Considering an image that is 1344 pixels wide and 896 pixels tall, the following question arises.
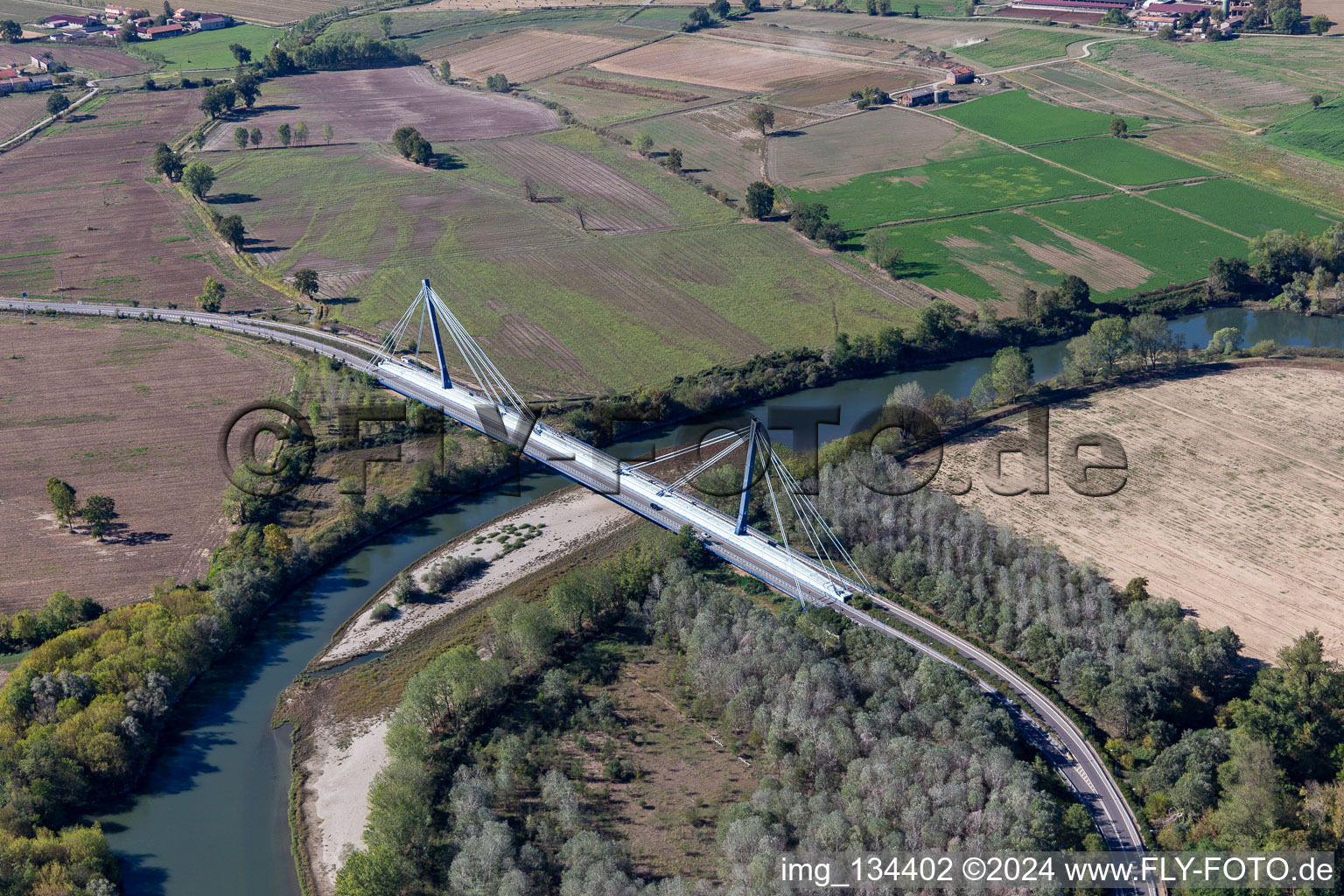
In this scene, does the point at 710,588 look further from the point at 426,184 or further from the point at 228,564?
the point at 426,184

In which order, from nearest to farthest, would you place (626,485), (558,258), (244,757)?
(244,757) < (626,485) < (558,258)

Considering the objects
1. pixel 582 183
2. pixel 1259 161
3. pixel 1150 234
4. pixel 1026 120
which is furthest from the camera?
pixel 1026 120

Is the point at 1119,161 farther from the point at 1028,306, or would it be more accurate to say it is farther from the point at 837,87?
the point at 837,87

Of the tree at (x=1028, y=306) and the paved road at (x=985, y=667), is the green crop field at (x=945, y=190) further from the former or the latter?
the paved road at (x=985, y=667)

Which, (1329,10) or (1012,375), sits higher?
(1329,10)

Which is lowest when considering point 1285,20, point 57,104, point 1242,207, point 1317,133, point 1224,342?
point 1224,342

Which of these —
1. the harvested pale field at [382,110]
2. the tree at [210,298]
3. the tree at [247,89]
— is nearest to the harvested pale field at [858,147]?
the harvested pale field at [382,110]

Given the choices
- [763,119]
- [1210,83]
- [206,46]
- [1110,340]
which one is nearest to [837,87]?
[763,119]
